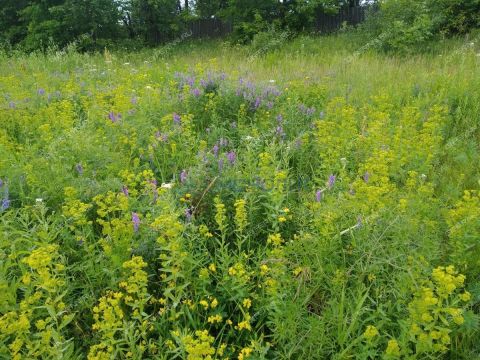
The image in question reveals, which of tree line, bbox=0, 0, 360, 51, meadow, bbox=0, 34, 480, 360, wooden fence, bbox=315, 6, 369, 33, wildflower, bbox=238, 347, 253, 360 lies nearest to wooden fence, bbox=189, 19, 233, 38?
tree line, bbox=0, 0, 360, 51

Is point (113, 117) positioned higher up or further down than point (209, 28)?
further down

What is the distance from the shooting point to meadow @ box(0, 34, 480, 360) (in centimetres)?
192

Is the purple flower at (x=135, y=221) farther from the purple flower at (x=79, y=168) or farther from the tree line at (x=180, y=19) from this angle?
the tree line at (x=180, y=19)

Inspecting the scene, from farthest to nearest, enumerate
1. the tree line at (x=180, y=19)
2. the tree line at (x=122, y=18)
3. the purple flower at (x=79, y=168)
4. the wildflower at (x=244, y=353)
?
the tree line at (x=122, y=18), the tree line at (x=180, y=19), the purple flower at (x=79, y=168), the wildflower at (x=244, y=353)

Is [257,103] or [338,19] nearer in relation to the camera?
[257,103]

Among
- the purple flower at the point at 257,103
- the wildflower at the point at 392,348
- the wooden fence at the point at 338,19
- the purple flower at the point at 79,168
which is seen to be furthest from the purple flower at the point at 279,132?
the wooden fence at the point at 338,19

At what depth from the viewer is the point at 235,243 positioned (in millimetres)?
2357

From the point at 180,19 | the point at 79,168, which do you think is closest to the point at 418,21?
the point at 79,168

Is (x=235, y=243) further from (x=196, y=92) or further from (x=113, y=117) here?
(x=196, y=92)

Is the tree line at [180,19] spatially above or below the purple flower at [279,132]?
above

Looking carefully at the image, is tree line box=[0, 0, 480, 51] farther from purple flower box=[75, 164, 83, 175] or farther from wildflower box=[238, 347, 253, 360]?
wildflower box=[238, 347, 253, 360]

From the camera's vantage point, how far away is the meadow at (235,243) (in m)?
1.92

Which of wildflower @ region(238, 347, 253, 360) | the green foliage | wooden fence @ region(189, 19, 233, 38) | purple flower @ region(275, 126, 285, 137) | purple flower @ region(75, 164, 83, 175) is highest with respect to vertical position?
wooden fence @ region(189, 19, 233, 38)

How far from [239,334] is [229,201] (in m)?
0.99
